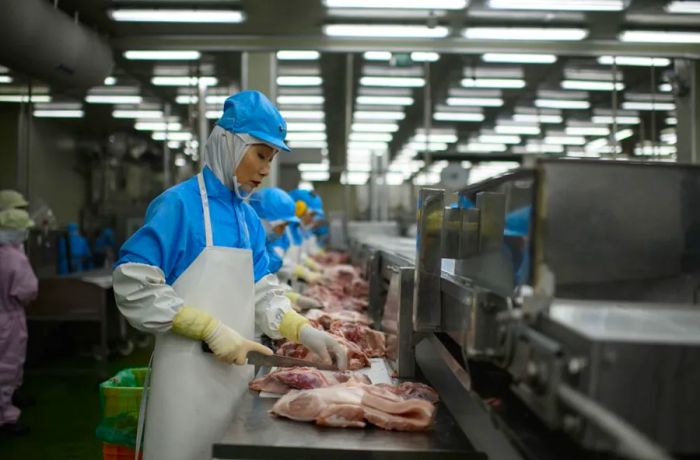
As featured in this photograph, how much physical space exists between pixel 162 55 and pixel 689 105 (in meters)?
6.61

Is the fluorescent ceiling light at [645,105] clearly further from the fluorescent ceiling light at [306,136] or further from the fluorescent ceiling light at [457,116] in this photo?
the fluorescent ceiling light at [306,136]

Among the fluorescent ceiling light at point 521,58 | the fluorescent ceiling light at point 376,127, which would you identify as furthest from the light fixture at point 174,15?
the fluorescent ceiling light at point 376,127

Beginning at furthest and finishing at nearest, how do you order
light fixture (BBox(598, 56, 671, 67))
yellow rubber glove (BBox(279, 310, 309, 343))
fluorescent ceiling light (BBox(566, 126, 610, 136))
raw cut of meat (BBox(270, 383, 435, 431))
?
fluorescent ceiling light (BBox(566, 126, 610, 136)), light fixture (BBox(598, 56, 671, 67)), yellow rubber glove (BBox(279, 310, 309, 343)), raw cut of meat (BBox(270, 383, 435, 431))

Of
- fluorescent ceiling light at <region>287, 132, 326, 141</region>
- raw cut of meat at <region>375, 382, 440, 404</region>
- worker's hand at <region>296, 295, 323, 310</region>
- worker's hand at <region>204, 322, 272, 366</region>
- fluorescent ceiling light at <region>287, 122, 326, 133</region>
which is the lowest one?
raw cut of meat at <region>375, 382, 440, 404</region>

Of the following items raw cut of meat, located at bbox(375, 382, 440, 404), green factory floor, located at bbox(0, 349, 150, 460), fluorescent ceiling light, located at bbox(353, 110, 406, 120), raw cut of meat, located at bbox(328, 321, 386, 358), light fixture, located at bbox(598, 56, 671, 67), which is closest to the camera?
raw cut of meat, located at bbox(375, 382, 440, 404)

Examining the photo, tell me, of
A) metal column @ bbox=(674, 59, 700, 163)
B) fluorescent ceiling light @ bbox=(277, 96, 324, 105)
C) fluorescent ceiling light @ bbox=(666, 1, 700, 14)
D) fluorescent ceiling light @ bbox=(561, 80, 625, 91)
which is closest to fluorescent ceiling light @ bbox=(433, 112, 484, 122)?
fluorescent ceiling light @ bbox=(561, 80, 625, 91)

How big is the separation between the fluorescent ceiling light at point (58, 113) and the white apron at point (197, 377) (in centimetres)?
618

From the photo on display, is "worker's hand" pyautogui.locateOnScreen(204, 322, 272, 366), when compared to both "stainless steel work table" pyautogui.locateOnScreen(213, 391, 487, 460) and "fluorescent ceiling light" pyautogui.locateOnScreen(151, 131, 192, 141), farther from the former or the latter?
"fluorescent ceiling light" pyautogui.locateOnScreen(151, 131, 192, 141)

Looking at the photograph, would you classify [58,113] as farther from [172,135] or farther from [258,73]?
[172,135]

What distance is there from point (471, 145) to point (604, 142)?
3.24 meters

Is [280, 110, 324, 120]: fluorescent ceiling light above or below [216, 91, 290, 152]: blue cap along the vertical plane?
above

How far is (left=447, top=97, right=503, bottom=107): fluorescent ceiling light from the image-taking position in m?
10.8

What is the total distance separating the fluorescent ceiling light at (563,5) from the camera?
6.08 metres

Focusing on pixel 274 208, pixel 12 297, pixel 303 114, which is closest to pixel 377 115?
pixel 303 114
